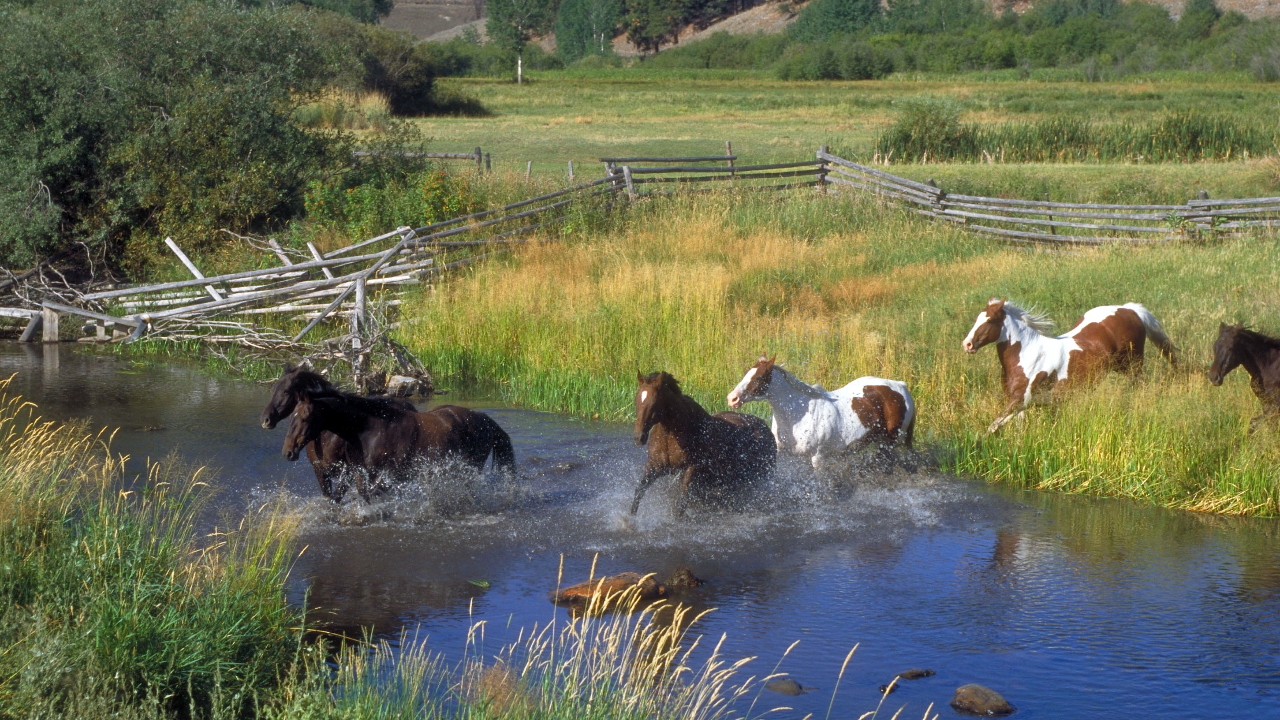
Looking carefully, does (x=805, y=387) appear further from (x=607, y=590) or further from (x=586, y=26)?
(x=586, y=26)

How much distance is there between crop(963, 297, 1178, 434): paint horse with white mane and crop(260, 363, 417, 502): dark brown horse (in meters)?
5.56

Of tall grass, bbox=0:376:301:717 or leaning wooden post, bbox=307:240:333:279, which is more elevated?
leaning wooden post, bbox=307:240:333:279

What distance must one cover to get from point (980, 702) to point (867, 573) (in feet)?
6.95

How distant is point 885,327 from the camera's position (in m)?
14.1

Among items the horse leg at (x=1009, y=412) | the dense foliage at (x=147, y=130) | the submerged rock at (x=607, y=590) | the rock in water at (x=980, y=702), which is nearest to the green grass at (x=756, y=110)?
the dense foliage at (x=147, y=130)

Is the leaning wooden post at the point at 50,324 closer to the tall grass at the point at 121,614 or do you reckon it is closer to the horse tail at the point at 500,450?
the horse tail at the point at 500,450

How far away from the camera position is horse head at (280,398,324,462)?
855 cm

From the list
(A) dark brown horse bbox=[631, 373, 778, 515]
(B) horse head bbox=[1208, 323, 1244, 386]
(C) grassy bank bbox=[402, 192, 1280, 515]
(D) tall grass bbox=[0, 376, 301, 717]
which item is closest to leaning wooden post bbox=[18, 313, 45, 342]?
(C) grassy bank bbox=[402, 192, 1280, 515]

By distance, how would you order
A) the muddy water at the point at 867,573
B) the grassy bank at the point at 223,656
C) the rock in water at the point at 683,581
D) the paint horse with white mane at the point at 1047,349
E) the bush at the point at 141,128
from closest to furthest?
1. the grassy bank at the point at 223,656
2. the muddy water at the point at 867,573
3. the rock in water at the point at 683,581
4. the paint horse with white mane at the point at 1047,349
5. the bush at the point at 141,128

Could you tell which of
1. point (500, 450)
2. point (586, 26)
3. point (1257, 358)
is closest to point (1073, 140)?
point (1257, 358)

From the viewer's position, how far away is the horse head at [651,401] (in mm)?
8523

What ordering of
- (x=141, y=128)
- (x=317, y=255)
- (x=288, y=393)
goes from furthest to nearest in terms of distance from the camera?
1. (x=141, y=128)
2. (x=317, y=255)
3. (x=288, y=393)

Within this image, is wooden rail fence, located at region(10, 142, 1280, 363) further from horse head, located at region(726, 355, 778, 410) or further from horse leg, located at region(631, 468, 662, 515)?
horse head, located at region(726, 355, 778, 410)

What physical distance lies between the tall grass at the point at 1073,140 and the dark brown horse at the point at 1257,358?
20696 mm
